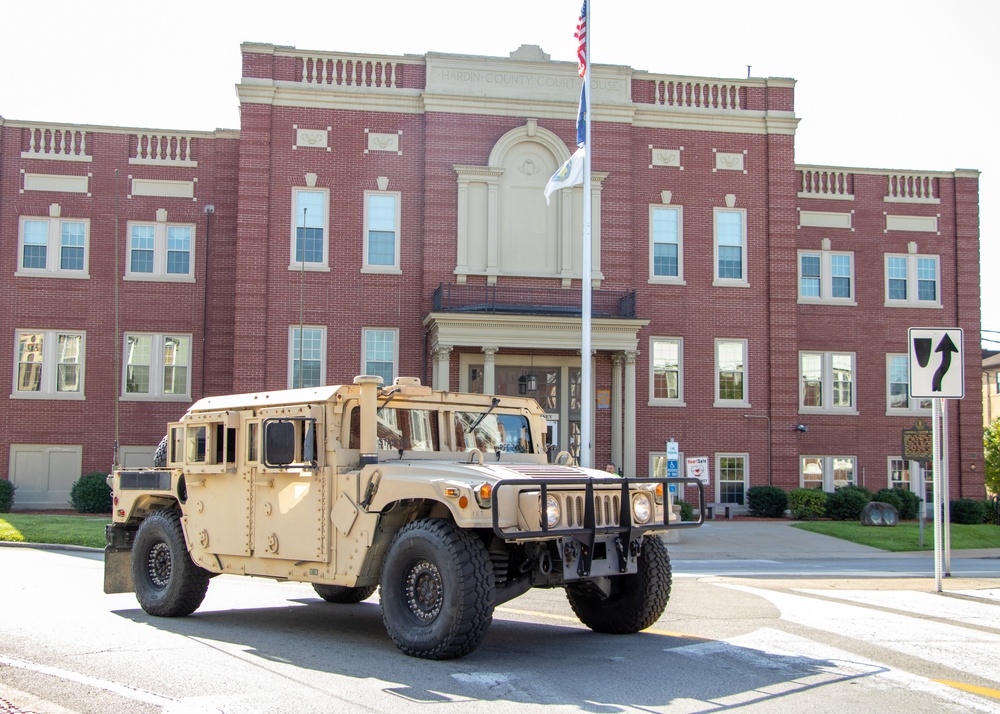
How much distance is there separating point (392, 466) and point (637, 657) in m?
2.44

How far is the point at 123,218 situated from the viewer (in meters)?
29.0

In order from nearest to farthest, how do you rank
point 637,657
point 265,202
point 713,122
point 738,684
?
1. point 738,684
2. point 637,657
3. point 265,202
4. point 713,122

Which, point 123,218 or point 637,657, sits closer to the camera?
point 637,657

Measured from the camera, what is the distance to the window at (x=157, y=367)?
2888cm

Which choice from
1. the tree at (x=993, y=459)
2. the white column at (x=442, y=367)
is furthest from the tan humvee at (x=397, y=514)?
the tree at (x=993, y=459)

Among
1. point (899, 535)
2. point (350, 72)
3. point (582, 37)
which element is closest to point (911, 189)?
point (899, 535)

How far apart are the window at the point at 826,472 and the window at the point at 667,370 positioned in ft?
14.8

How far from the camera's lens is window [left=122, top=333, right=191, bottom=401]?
2888 cm

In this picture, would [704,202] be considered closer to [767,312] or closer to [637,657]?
[767,312]

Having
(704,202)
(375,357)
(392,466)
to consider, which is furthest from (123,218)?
(392,466)

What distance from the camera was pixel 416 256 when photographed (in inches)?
1117

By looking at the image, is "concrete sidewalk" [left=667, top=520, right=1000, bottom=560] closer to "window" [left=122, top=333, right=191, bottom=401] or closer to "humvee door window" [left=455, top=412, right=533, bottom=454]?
"humvee door window" [left=455, top=412, right=533, bottom=454]

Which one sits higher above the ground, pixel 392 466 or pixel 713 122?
pixel 713 122

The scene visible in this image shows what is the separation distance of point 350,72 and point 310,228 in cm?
436
